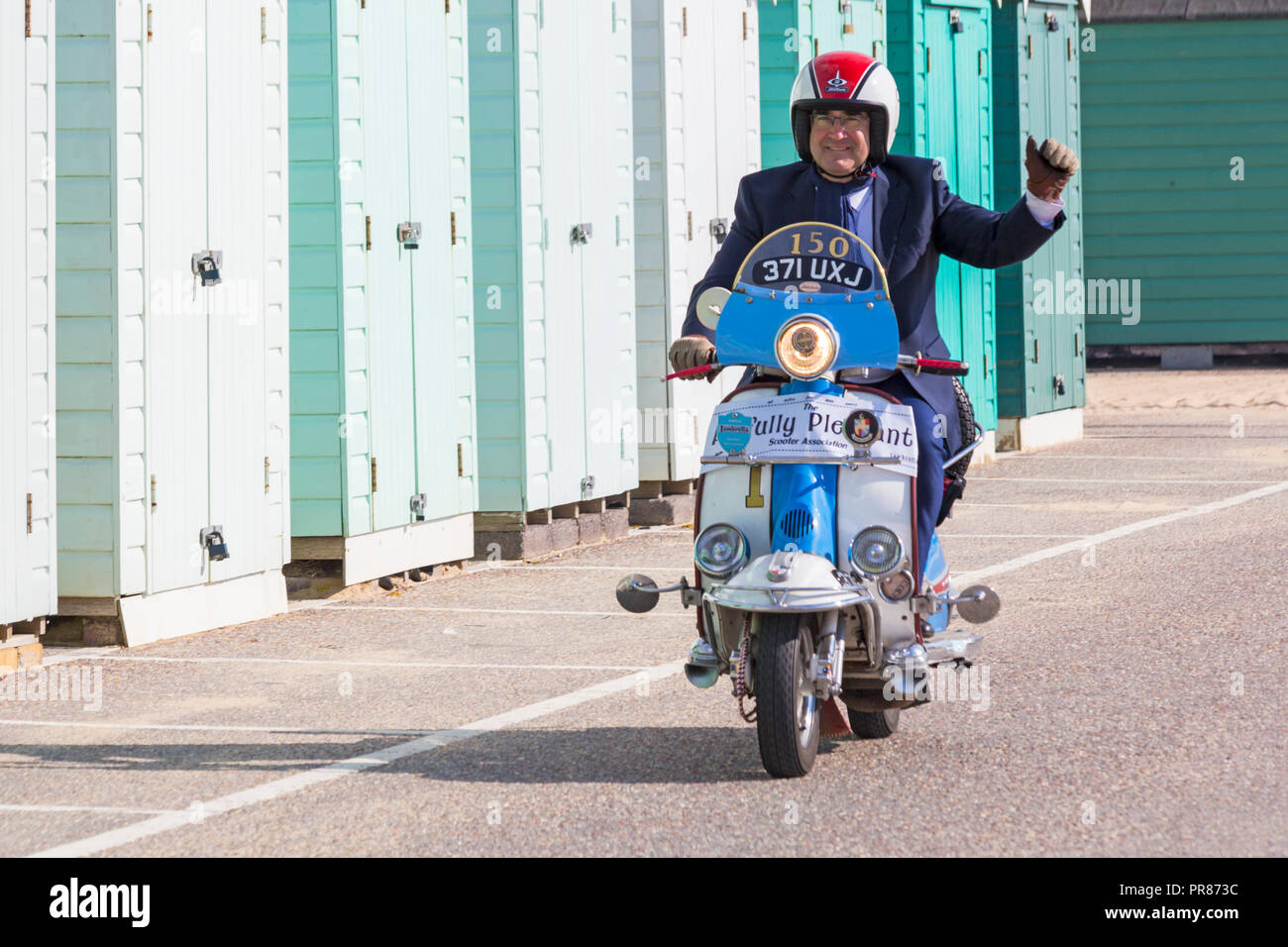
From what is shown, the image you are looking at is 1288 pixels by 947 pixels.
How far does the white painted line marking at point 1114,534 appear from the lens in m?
9.84

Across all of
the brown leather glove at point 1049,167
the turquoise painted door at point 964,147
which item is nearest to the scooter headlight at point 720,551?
the brown leather glove at point 1049,167

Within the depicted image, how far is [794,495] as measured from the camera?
5.32m

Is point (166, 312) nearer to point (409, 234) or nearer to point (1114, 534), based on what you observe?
point (409, 234)

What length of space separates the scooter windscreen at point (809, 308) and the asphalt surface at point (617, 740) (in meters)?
1.09

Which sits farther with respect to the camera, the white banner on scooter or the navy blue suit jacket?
the navy blue suit jacket

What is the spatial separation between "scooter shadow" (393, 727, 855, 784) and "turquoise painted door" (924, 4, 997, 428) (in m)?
10.6

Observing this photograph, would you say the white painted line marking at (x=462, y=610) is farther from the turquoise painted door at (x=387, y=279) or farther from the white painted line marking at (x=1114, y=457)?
the white painted line marking at (x=1114, y=457)

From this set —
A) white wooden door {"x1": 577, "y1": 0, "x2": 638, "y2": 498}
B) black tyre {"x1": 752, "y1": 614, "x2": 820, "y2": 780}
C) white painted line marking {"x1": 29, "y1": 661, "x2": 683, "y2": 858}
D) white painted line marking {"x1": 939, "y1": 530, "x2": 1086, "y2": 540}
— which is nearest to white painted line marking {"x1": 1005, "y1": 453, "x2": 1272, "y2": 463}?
white painted line marking {"x1": 939, "y1": 530, "x2": 1086, "y2": 540}

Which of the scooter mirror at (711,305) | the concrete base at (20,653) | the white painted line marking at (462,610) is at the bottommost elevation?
the concrete base at (20,653)

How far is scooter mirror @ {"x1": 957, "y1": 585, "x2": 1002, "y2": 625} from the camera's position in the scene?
5445mm

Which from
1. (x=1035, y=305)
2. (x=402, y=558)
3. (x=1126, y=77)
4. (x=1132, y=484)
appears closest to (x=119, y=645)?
(x=402, y=558)

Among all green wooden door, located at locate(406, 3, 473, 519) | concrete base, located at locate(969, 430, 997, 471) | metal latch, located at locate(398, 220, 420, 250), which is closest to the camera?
metal latch, located at locate(398, 220, 420, 250)

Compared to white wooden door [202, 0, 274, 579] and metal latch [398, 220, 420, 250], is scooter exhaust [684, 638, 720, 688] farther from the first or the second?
metal latch [398, 220, 420, 250]

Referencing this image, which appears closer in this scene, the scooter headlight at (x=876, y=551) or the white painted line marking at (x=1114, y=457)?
the scooter headlight at (x=876, y=551)
